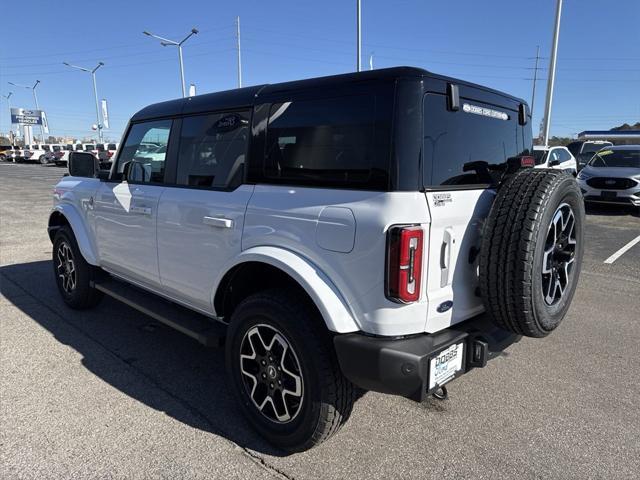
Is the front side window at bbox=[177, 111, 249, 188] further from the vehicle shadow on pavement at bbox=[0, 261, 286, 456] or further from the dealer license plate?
the dealer license plate

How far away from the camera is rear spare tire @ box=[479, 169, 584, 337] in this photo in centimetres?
230

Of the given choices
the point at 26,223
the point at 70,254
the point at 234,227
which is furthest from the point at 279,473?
the point at 26,223

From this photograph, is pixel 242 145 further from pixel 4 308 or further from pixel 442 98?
pixel 4 308

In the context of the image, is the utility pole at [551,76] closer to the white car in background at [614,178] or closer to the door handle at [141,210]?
the white car in background at [614,178]

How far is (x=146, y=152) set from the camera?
12.5 ft

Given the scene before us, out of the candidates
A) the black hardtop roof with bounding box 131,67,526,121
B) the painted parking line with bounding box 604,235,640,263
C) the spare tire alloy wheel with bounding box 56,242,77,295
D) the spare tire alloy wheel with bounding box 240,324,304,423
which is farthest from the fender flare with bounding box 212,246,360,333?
the painted parking line with bounding box 604,235,640,263

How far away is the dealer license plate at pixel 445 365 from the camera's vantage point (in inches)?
88.1

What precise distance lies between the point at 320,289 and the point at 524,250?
1.00 meters

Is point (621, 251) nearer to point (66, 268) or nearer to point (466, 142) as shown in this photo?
point (466, 142)

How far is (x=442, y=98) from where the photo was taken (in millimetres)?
2418

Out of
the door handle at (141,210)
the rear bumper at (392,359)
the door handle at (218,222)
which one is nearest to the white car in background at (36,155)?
the door handle at (141,210)

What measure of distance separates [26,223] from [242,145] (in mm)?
9356

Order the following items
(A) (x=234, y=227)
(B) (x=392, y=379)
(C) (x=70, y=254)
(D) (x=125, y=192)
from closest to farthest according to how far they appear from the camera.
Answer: (B) (x=392, y=379), (A) (x=234, y=227), (D) (x=125, y=192), (C) (x=70, y=254)

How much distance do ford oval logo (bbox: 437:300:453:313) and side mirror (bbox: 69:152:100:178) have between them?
3518 millimetres
